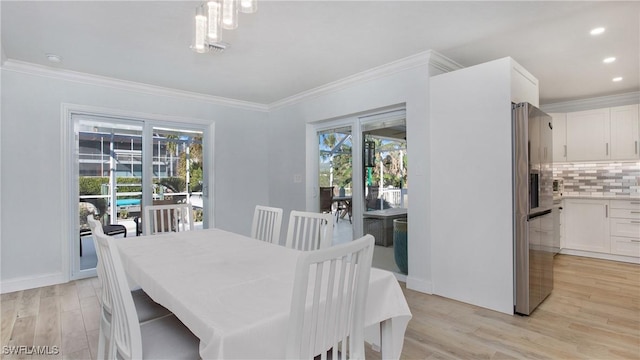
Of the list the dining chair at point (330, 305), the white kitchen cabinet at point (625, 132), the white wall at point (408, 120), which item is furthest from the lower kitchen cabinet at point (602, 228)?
the dining chair at point (330, 305)

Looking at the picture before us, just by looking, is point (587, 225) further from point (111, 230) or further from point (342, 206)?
point (111, 230)

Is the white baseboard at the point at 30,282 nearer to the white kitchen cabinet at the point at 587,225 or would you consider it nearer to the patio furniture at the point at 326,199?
the patio furniture at the point at 326,199

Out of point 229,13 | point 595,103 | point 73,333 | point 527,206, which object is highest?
point 595,103

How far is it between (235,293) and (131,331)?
1.30 feet

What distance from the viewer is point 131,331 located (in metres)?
1.21

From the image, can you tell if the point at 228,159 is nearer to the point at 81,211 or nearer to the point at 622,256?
the point at 81,211

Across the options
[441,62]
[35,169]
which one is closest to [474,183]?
[441,62]

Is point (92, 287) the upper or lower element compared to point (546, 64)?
lower

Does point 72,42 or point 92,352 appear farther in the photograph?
point 72,42

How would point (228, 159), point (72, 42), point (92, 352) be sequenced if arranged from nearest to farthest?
1. point (92, 352)
2. point (72, 42)
3. point (228, 159)

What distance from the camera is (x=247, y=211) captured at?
517 centimetres

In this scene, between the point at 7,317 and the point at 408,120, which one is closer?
the point at 7,317

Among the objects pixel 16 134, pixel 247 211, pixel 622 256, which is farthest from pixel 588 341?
pixel 16 134

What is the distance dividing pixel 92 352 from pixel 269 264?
1.54 meters
